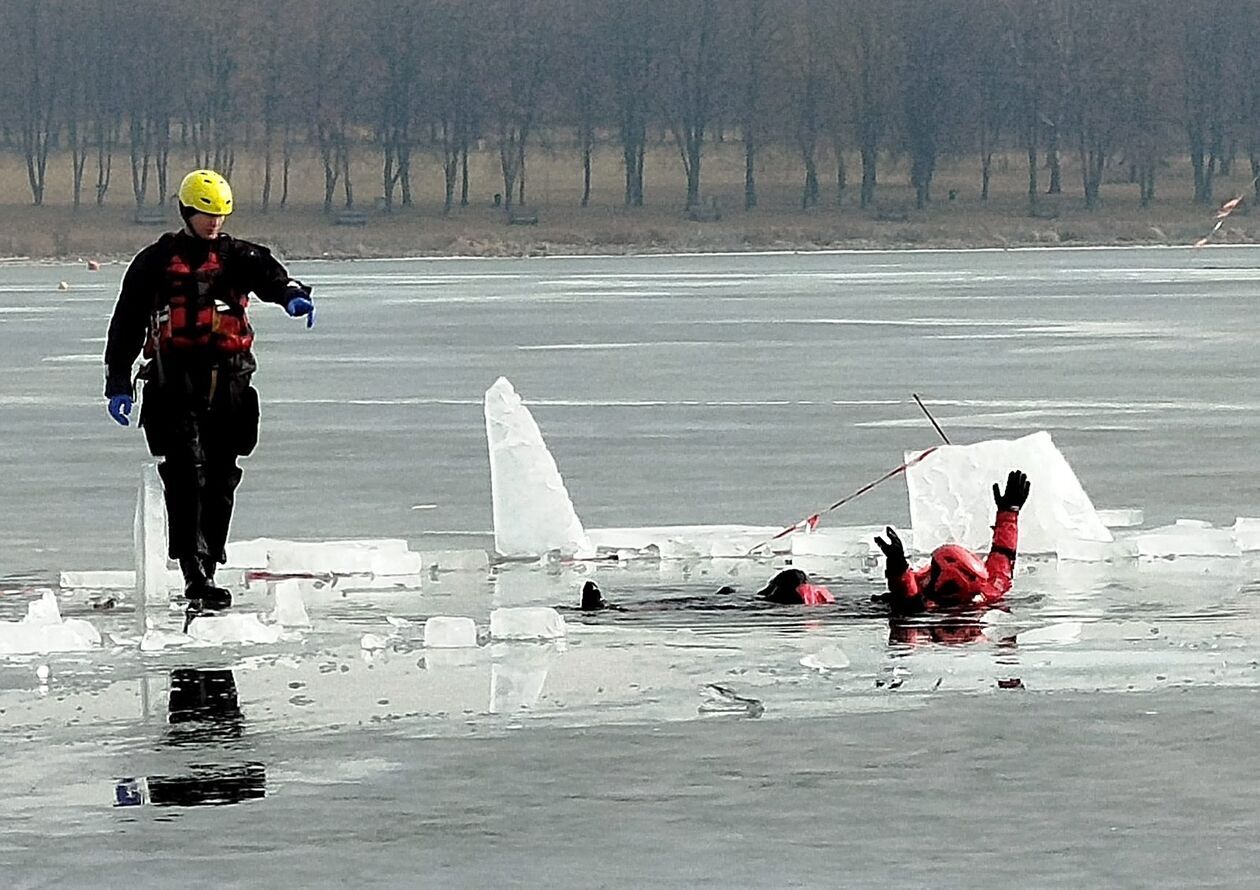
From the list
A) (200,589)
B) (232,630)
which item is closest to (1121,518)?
(200,589)

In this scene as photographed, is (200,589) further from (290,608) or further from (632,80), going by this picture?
(632,80)

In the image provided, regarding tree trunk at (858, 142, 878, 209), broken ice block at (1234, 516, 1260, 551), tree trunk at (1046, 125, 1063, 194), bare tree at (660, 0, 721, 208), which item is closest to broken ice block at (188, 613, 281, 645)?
broken ice block at (1234, 516, 1260, 551)

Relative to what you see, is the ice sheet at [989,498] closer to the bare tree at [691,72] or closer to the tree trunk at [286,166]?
the tree trunk at [286,166]

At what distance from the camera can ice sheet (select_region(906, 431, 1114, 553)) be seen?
1187cm

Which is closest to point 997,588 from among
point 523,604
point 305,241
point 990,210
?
point 523,604

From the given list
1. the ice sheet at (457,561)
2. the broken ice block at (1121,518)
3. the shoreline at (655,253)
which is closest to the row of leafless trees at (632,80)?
the shoreline at (655,253)

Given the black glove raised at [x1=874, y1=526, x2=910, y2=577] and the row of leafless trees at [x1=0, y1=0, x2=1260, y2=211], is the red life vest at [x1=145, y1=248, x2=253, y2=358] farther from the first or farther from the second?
the row of leafless trees at [x1=0, y1=0, x2=1260, y2=211]

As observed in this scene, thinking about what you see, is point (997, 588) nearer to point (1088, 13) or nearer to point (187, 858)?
point (187, 858)

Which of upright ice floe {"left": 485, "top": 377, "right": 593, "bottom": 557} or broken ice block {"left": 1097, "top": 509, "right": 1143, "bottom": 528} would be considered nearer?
upright ice floe {"left": 485, "top": 377, "right": 593, "bottom": 557}

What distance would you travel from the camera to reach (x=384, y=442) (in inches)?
716

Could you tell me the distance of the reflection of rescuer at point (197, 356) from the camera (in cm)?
1087

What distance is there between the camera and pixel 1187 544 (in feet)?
39.5

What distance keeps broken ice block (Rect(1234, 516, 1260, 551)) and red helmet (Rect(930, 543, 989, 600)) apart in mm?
2031

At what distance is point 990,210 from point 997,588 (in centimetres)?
10055
